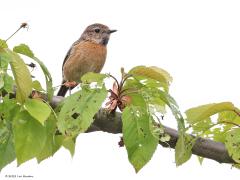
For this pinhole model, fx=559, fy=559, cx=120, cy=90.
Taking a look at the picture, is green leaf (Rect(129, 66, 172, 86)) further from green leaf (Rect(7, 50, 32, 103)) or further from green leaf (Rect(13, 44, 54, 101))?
green leaf (Rect(7, 50, 32, 103))

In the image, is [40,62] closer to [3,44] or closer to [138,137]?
[3,44]

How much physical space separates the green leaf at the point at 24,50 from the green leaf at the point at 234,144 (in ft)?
4.82

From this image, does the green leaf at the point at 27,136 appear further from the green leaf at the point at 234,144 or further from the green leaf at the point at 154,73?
the green leaf at the point at 234,144

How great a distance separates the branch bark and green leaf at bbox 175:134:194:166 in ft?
0.17

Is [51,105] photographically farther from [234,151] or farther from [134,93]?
[234,151]

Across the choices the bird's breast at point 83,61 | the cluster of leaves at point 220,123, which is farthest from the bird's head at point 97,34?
the cluster of leaves at point 220,123

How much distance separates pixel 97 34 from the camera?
445 inches

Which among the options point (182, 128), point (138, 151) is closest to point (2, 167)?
point (138, 151)

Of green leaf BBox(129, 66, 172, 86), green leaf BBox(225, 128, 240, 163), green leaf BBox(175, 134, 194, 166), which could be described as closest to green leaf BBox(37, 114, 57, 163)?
green leaf BBox(129, 66, 172, 86)

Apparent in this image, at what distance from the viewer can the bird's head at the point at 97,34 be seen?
440 inches

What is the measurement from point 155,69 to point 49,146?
907 mm

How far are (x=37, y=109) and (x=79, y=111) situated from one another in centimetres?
26

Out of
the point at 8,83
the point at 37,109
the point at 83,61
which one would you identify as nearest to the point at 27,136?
the point at 37,109

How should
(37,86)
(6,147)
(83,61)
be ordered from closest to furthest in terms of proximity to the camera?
(6,147) → (37,86) → (83,61)
